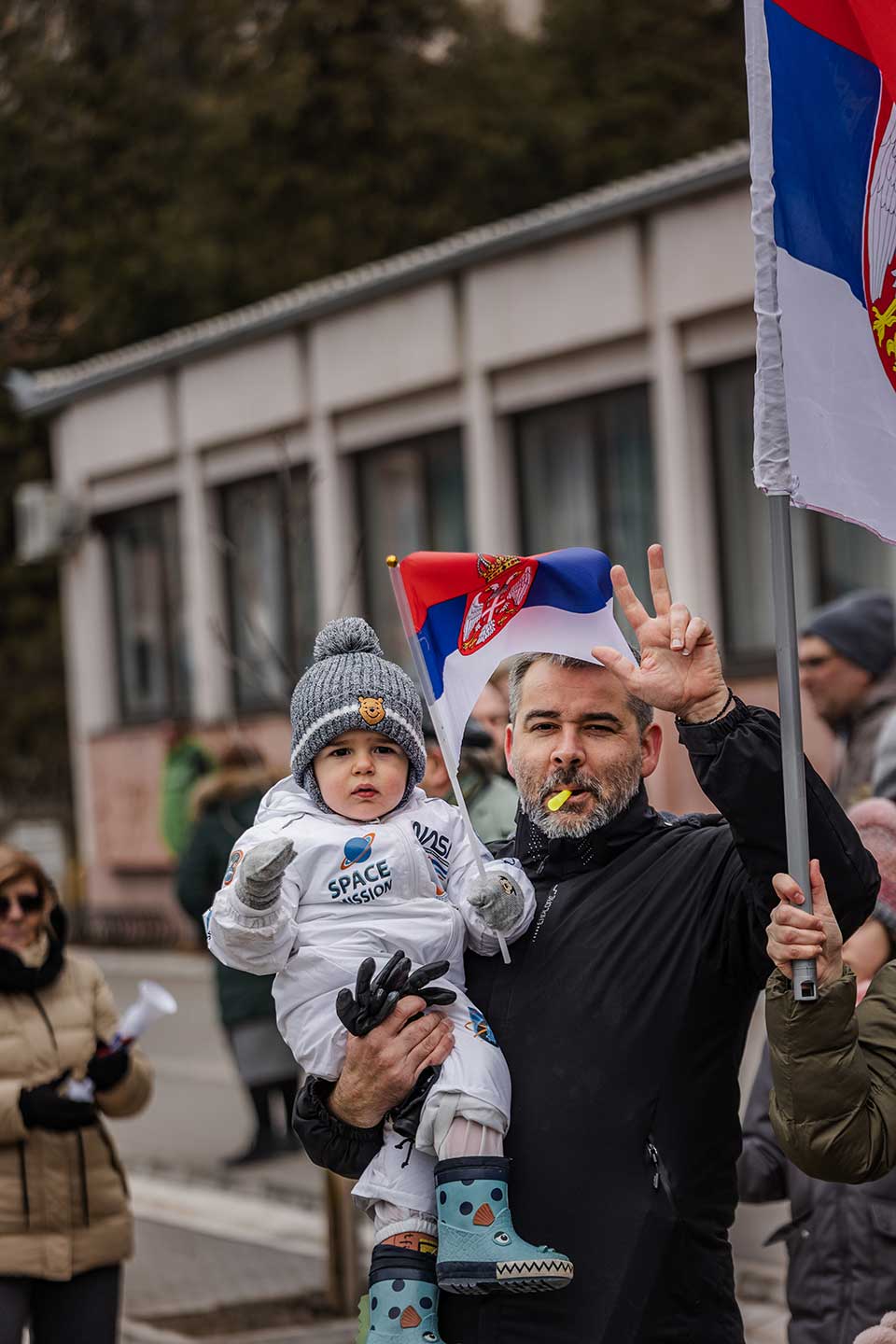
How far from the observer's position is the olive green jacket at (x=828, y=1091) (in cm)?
321

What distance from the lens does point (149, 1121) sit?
1192 cm

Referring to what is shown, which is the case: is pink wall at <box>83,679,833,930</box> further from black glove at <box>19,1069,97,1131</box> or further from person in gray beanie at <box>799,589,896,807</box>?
black glove at <box>19,1069,97,1131</box>

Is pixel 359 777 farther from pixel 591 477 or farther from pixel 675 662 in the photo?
pixel 591 477

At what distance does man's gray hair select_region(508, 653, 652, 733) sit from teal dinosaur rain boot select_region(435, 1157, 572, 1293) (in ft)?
2.60

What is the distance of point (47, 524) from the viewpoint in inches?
882

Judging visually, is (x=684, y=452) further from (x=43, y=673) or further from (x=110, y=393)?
(x=43, y=673)

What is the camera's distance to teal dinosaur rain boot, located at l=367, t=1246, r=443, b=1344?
3451 mm

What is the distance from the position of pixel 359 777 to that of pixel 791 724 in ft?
3.35

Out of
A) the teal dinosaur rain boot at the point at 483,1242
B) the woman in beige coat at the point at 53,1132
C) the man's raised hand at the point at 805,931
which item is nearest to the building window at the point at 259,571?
the woman in beige coat at the point at 53,1132

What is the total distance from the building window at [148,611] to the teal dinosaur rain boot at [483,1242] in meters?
18.2

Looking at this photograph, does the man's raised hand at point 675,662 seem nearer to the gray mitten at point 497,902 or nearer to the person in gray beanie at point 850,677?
the gray mitten at point 497,902

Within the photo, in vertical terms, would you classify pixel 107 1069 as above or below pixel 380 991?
below

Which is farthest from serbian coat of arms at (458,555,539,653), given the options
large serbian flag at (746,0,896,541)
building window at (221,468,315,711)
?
building window at (221,468,315,711)

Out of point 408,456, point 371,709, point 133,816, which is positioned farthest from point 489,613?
point 133,816
